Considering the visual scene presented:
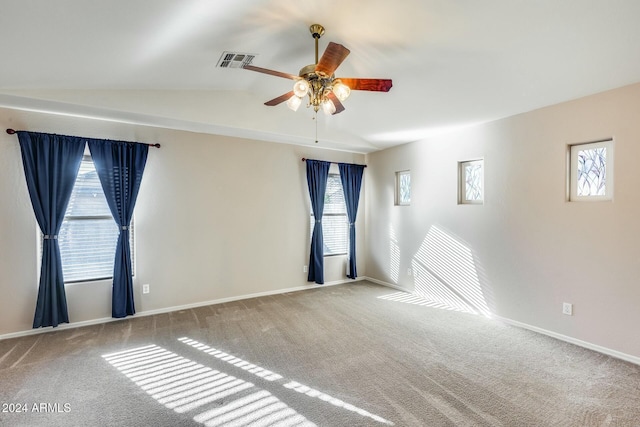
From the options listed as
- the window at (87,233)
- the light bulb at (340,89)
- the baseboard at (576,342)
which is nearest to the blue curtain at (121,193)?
the window at (87,233)

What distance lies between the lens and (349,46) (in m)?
2.73

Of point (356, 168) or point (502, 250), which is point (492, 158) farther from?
point (356, 168)

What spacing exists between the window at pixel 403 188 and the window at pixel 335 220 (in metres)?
1.03

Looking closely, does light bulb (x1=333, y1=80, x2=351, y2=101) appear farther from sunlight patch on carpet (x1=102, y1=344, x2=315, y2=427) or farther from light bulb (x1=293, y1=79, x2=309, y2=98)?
sunlight patch on carpet (x1=102, y1=344, x2=315, y2=427)

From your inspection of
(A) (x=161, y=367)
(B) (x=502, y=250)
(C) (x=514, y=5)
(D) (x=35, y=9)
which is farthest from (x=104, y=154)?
(B) (x=502, y=250)

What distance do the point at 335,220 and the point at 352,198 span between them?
54cm

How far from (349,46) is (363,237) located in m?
3.78

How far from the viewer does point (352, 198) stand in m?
5.52

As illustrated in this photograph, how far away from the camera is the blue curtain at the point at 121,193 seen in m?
3.49

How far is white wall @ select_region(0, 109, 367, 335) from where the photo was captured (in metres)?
3.15

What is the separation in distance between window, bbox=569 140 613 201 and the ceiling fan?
2.32 metres

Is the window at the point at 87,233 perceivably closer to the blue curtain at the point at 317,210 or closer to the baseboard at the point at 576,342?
the blue curtain at the point at 317,210

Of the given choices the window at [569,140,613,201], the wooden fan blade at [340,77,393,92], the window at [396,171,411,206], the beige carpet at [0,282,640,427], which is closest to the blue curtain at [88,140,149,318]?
the beige carpet at [0,282,640,427]

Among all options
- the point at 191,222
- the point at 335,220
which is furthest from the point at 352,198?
the point at 191,222
